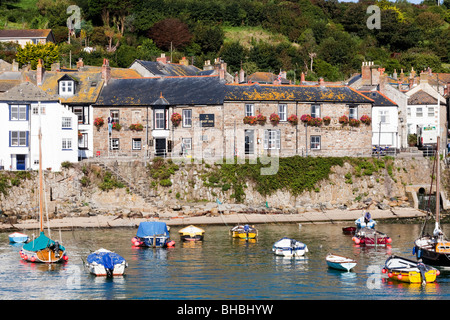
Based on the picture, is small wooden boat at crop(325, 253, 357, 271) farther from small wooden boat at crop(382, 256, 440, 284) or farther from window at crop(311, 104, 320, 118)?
window at crop(311, 104, 320, 118)

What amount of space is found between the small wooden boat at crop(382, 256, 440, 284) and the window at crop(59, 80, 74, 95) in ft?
130

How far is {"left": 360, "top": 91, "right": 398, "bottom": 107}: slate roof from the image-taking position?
3167 inches

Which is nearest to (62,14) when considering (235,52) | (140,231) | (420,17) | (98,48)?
(98,48)

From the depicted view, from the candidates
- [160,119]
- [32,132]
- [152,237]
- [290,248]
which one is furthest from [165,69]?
[290,248]

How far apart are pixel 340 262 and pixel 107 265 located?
43.8 ft

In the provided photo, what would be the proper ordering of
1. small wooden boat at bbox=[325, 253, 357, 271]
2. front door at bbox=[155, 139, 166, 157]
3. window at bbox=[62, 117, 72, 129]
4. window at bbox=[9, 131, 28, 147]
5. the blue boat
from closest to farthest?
small wooden boat at bbox=[325, 253, 357, 271] → the blue boat → window at bbox=[9, 131, 28, 147] → window at bbox=[62, 117, 72, 129] → front door at bbox=[155, 139, 166, 157]

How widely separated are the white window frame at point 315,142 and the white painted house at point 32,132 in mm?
20827

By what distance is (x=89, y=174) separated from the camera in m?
69.9

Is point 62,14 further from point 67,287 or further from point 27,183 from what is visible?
point 67,287

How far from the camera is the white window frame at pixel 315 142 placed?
246 feet

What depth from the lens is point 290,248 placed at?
174 ft

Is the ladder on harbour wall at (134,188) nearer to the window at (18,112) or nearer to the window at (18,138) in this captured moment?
the window at (18,138)

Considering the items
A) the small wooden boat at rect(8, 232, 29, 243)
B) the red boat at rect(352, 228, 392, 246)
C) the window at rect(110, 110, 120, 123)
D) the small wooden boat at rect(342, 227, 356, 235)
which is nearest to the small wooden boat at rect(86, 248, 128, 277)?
the small wooden boat at rect(8, 232, 29, 243)

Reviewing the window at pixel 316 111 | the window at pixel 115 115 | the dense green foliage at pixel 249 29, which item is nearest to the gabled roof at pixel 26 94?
the window at pixel 115 115
